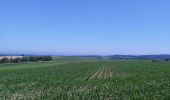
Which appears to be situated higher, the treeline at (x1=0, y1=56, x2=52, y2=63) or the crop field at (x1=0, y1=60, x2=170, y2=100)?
the treeline at (x1=0, y1=56, x2=52, y2=63)

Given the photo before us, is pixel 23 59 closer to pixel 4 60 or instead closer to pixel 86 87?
pixel 4 60

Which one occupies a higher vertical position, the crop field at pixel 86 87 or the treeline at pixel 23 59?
the treeline at pixel 23 59

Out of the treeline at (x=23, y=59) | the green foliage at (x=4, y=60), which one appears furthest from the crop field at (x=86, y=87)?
the treeline at (x=23, y=59)

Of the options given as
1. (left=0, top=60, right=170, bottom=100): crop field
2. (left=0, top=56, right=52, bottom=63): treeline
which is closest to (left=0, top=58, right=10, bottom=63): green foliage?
(left=0, top=56, right=52, bottom=63): treeline

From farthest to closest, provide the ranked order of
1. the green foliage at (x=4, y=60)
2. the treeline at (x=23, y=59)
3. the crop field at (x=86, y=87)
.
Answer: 1. the treeline at (x=23, y=59)
2. the green foliage at (x=4, y=60)
3. the crop field at (x=86, y=87)

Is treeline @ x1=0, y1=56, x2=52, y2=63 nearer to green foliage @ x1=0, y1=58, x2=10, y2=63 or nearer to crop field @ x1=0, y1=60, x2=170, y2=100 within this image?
green foliage @ x1=0, y1=58, x2=10, y2=63

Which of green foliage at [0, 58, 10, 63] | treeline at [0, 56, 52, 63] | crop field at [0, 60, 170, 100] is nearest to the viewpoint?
crop field at [0, 60, 170, 100]

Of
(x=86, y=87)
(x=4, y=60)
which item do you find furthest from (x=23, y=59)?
(x=86, y=87)

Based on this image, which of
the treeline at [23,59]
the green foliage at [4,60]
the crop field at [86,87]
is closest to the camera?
the crop field at [86,87]

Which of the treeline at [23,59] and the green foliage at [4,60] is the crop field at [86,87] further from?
the treeline at [23,59]

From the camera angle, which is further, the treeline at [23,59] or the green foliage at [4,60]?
the treeline at [23,59]

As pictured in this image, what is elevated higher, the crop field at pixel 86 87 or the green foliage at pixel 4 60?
the green foliage at pixel 4 60

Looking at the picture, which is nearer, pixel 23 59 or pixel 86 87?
pixel 86 87

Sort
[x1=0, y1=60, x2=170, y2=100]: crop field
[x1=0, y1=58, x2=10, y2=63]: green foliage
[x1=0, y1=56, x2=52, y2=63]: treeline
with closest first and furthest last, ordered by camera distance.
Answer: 1. [x1=0, y1=60, x2=170, y2=100]: crop field
2. [x1=0, y1=58, x2=10, y2=63]: green foliage
3. [x1=0, y1=56, x2=52, y2=63]: treeline
